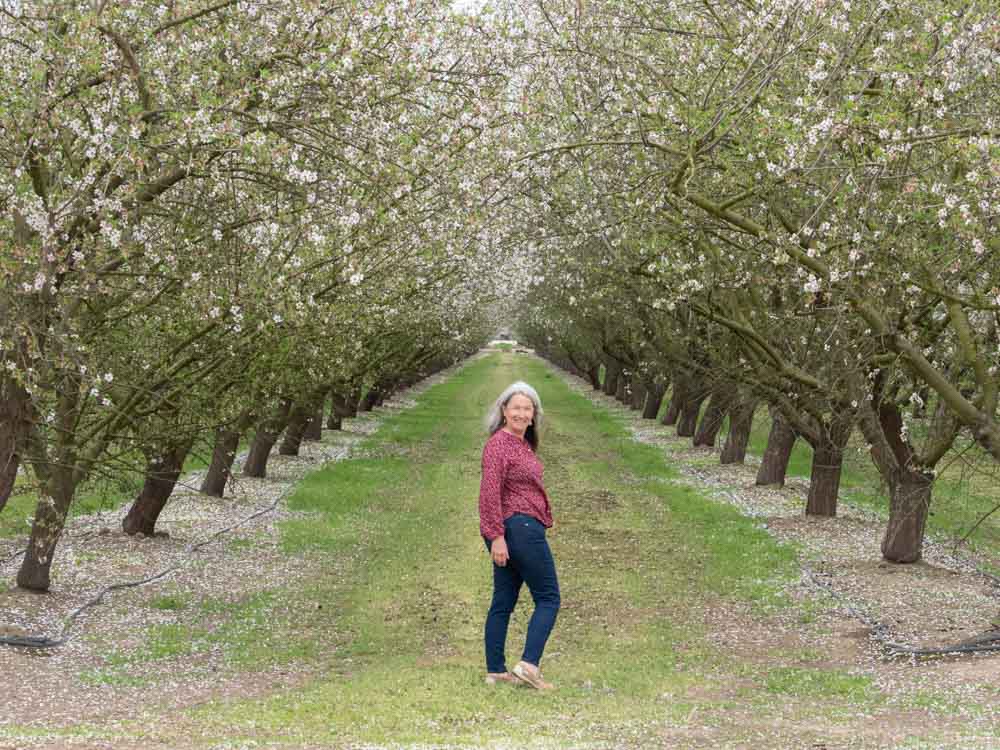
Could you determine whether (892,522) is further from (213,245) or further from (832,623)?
(213,245)

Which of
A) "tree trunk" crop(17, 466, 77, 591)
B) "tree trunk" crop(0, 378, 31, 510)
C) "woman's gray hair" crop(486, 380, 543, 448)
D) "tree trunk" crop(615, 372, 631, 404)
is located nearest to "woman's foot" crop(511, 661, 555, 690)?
"woman's gray hair" crop(486, 380, 543, 448)

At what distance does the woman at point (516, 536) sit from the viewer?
991 cm

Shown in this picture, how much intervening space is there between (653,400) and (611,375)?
1572 centimetres

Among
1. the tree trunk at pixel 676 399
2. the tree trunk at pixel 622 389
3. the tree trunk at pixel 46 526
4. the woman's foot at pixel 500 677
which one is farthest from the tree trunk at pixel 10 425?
the tree trunk at pixel 622 389

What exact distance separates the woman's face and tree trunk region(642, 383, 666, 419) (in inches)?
1406

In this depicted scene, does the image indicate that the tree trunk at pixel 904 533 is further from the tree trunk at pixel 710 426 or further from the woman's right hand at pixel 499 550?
the tree trunk at pixel 710 426

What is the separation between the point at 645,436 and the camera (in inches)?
1582

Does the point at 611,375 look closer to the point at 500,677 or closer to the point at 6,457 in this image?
the point at 6,457

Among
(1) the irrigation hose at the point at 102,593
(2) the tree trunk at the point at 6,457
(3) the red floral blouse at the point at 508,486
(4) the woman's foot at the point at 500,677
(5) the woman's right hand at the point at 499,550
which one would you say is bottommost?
(1) the irrigation hose at the point at 102,593

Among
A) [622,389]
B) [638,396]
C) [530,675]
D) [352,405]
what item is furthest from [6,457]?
[622,389]

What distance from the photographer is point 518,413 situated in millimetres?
10203

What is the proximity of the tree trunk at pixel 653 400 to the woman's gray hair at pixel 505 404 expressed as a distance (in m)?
35.5

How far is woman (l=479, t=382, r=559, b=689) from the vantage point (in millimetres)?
9906

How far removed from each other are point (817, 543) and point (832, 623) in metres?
5.87
